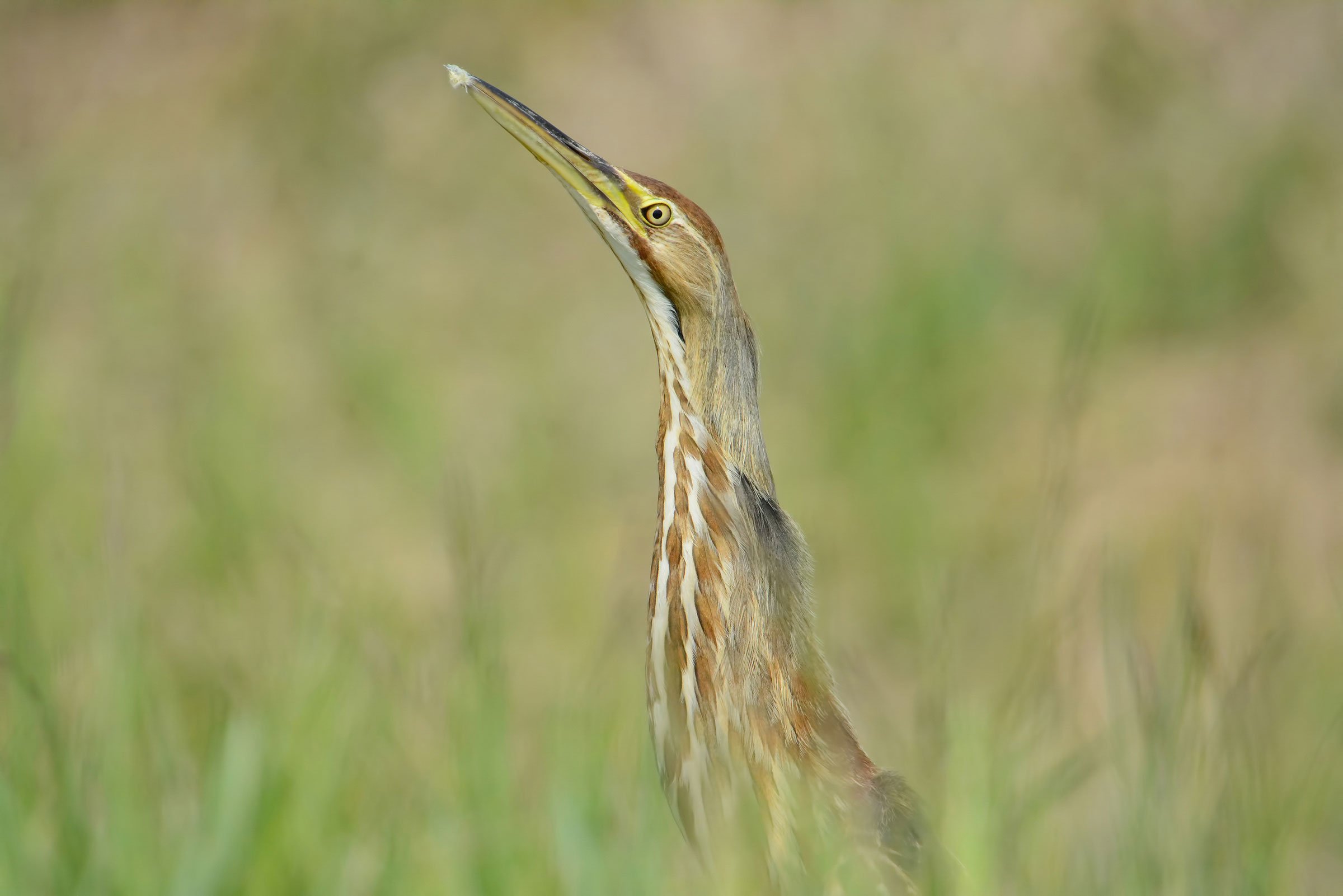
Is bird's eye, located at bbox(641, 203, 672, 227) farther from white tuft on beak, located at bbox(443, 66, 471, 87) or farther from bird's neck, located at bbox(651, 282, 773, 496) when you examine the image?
white tuft on beak, located at bbox(443, 66, 471, 87)

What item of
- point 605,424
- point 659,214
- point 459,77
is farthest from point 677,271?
point 605,424

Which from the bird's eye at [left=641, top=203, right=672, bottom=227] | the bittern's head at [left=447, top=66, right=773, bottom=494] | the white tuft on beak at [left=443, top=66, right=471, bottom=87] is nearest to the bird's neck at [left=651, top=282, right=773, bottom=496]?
the bittern's head at [left=447, top=66, right=773, bottom=494]

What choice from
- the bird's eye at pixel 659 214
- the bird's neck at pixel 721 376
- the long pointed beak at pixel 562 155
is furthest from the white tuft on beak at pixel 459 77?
the bird's neck at pixel 721 376

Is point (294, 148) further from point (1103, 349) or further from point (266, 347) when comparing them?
point (1103, 349)

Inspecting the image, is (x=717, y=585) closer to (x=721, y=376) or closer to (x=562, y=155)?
(x=721, y=376)

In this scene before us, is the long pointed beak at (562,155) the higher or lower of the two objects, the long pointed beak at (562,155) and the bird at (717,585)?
the higher

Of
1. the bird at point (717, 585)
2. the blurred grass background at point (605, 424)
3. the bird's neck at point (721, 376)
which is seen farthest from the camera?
the bird's neck at point (721, 376)

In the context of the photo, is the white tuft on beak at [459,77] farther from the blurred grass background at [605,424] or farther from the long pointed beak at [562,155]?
the blurred grass background at [605,424]

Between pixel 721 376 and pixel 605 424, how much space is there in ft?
11.9

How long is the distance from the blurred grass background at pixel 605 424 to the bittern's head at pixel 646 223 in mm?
448

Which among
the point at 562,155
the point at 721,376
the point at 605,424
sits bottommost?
the point at 721,376

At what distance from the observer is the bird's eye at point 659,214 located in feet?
6.72

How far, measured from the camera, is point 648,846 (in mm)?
1552

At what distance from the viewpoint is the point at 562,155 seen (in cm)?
205
